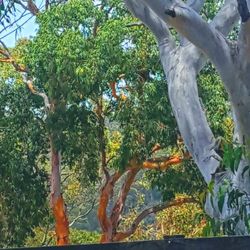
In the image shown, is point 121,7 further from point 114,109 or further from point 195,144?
point 195,144

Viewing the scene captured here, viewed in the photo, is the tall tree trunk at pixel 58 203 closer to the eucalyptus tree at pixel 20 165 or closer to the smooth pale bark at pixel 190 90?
the eucalyptus tree at pixel 20 165

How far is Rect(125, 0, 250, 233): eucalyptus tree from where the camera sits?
3.81 m

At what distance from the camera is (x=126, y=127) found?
7.96 metres

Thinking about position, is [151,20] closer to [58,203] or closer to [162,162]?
[162,162]

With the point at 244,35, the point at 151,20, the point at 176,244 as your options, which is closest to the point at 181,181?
the point at 151,20

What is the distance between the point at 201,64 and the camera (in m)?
5.38

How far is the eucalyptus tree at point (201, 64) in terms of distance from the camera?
3811mm

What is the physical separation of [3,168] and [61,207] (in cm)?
109

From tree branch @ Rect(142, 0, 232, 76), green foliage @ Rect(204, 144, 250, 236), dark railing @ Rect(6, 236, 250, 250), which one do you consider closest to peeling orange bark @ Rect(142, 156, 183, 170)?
tree branch @ Rect(142, 0, 232, 76)

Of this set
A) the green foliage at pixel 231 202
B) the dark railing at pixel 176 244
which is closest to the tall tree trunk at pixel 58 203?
the green foliage at pixel 231 202

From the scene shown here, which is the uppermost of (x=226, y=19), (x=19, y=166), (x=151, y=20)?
(x=151, y=20)

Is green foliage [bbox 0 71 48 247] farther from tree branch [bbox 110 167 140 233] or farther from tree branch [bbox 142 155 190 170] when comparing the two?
tree branch [bbox 142 155 190 170]

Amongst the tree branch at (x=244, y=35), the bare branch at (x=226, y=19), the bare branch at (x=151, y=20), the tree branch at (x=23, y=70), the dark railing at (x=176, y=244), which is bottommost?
the dark railing at (x=176, y=244)

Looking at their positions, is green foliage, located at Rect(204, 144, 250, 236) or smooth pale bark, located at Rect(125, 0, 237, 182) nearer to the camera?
green foliage, located at Rect(204, 144, 250, 236)
